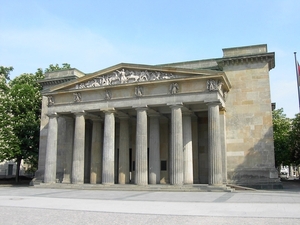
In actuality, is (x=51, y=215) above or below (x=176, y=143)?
below

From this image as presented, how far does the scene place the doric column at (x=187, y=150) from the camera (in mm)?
32531

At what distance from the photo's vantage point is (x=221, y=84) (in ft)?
101

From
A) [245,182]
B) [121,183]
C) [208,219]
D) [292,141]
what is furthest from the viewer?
[292,141]

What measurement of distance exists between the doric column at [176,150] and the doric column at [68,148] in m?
13.6

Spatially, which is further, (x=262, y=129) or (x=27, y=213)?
(x=262, y=129)

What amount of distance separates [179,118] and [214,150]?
14.4 ft

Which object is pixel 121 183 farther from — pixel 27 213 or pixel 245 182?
pixel 27 213

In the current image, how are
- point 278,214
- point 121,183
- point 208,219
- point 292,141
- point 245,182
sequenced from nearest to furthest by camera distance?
point 208,219 < point 278,214 < point 245,182 < point 121,183 < point 292,141

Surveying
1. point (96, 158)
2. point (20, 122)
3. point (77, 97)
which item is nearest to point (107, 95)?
point (77, 97)

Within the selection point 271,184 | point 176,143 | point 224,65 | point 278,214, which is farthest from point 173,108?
point 278,214

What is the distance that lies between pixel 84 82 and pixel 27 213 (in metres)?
21.9

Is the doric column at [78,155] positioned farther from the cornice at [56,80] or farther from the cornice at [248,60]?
the cornice at [248,60]

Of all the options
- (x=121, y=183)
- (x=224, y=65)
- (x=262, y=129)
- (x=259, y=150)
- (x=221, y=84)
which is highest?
(x=224, y=65)

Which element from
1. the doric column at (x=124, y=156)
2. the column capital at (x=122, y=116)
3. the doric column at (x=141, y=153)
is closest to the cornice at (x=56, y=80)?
the column capital at (x=122, y=116)
